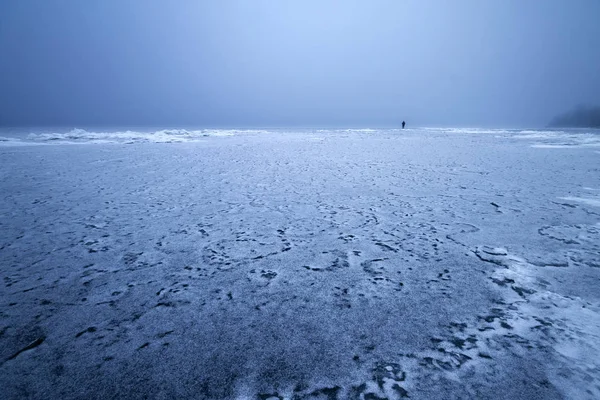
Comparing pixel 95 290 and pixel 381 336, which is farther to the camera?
pixel 95 290

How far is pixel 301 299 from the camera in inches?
78.2

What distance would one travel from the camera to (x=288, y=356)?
4.87ft

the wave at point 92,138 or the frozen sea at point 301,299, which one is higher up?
the wave at point 92,138

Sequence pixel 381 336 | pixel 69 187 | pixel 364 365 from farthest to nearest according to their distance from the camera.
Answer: pixel 69 187, pixel 381 336, pixel 364 365

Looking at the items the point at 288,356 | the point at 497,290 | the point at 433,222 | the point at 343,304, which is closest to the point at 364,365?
the point at 288,356

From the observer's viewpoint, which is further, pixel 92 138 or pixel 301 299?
pixel 92 138

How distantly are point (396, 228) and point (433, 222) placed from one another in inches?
22.0

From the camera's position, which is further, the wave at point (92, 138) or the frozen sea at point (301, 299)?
the wave at point (92, 138)

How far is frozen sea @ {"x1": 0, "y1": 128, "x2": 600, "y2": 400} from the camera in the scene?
135cm

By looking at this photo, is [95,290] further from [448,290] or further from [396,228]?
[396,228]

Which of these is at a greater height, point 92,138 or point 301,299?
point 92,138

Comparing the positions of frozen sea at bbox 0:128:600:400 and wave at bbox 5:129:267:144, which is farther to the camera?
wave at bbox 5:129:267:144

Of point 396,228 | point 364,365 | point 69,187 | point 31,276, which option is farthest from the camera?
point 69,187

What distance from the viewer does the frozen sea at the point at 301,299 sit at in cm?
135
